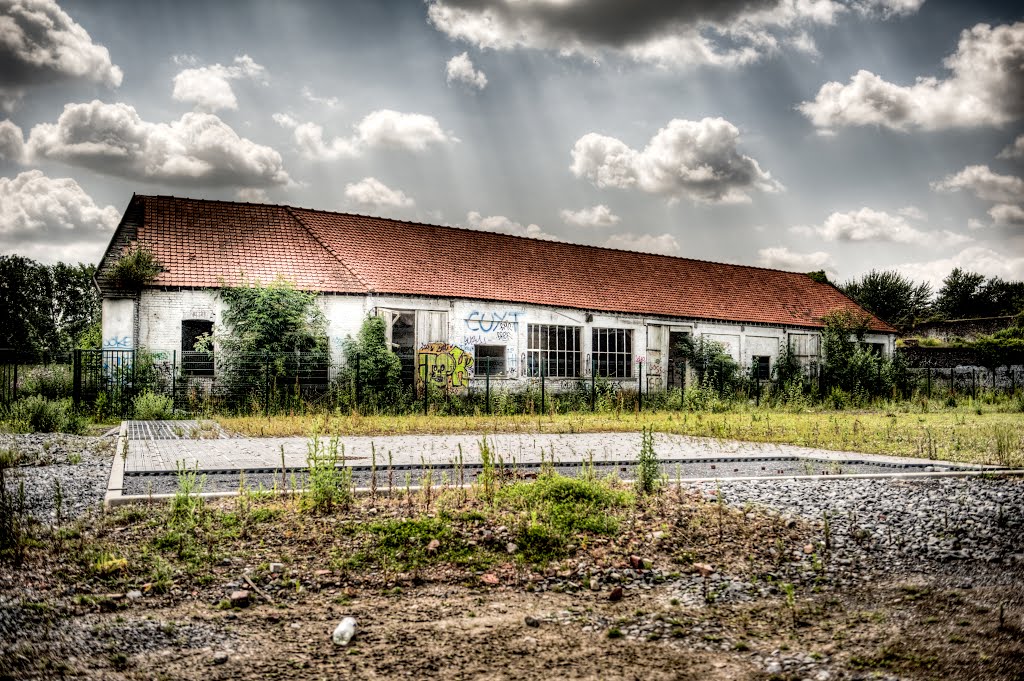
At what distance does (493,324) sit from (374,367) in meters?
4.88

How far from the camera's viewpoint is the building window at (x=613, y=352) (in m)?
26.2

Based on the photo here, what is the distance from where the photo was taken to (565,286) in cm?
2723

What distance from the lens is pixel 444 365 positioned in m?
22.7

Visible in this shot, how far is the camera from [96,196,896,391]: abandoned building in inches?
824

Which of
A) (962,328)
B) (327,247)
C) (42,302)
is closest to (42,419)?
(327,247)

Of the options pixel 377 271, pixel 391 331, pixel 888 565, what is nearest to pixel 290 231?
pixel 377 271

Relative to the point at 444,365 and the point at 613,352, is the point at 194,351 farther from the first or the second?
the point at 613,352

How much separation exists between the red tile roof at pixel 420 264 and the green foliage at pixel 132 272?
391 millimetres

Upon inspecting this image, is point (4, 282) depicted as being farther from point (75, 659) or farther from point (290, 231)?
point (75, 659)

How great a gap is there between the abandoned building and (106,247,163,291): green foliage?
210 millimetres

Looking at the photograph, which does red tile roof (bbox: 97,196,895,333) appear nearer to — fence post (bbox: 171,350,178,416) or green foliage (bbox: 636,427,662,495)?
fence post (bbox: 171,350,178,416)

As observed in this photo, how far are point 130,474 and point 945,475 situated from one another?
1042 cm

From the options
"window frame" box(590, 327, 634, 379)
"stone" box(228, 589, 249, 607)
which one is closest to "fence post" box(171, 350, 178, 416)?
"window frame" box(590, 327, 634, 379)

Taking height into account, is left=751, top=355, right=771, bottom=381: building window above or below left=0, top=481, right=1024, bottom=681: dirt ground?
above
